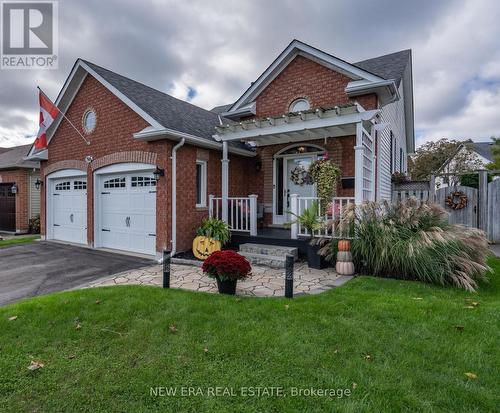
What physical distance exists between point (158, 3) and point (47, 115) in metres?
5.15

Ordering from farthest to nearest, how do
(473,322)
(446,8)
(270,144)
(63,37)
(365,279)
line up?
(270,144), (63,37), (446,8), (365,279), (473,322)

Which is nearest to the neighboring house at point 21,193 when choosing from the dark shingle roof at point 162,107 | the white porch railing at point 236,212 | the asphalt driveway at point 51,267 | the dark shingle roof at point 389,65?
the asphalt driveway at point 51,267

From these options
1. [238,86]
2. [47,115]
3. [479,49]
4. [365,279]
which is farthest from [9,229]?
[479,49]

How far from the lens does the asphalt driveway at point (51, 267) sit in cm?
577

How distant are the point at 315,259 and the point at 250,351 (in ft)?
13.3

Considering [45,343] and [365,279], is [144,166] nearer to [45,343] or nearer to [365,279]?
[45,343]

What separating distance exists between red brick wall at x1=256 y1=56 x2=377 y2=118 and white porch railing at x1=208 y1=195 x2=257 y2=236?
3524 mm

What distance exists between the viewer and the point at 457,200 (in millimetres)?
9820

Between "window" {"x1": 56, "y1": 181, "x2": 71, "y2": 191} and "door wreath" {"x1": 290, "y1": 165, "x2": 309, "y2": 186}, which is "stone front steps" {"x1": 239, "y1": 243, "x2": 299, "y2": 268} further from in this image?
"window" {"x1": 56, "y1": 181, "x2": 71, "y2": 191}

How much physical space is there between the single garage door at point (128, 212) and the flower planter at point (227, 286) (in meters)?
4.26

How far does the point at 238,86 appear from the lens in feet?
61.2

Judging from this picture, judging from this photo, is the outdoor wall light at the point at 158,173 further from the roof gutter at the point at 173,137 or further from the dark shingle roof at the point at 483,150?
the dark shingle roof at the point at 483,150

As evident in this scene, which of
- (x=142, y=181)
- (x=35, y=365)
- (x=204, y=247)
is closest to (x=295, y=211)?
(x=204, y=247)

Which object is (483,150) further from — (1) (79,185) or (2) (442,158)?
(1) (79,185)
